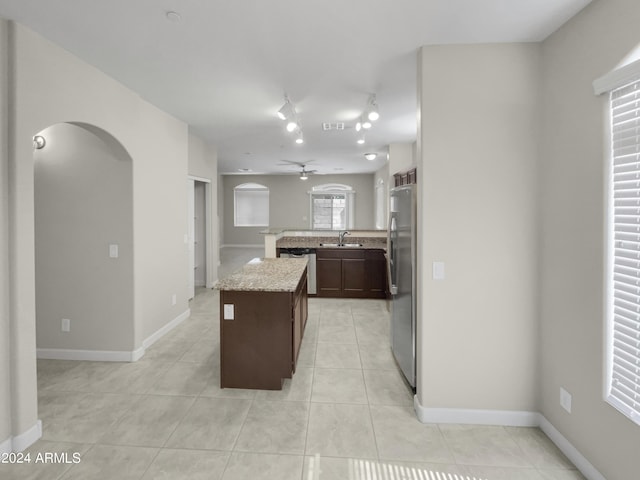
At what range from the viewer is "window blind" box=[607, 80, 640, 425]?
163 cm

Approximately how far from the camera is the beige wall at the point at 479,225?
2.35 m

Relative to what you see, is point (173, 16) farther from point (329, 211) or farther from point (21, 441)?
point (329, 211)

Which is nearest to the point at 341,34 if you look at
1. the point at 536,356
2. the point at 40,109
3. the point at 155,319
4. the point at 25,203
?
the point at 40,109

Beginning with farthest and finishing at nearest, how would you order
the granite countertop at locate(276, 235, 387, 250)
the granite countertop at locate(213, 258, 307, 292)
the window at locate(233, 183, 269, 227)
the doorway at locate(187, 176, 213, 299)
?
the window at locate(233, 183, 269, 227), the doorway at locate(187, 176, 213, 299), the granite countertop at locate(276, 235, 387, 250), the granite countertop at locate(213, 258, 307, 292)

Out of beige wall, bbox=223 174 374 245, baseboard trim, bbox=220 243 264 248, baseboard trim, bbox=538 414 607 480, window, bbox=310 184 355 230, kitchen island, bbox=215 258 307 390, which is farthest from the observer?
baseboard trim, bbox=220 243 264 248

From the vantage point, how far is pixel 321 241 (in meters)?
6.03

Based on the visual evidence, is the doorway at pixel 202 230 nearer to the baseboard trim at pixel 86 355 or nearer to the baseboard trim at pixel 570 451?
the baseboard trim at pixel 86 355

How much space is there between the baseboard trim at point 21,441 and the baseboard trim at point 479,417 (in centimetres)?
265

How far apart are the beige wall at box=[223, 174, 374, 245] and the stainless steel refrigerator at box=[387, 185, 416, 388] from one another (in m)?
7.79

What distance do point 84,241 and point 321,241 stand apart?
3.61 m

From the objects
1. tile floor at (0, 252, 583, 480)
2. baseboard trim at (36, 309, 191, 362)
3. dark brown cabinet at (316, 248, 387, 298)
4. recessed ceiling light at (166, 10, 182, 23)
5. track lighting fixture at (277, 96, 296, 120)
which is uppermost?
recessed ceiling light at (166, 10, 182, 23)

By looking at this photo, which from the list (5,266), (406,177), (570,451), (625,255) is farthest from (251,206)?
(625,255)

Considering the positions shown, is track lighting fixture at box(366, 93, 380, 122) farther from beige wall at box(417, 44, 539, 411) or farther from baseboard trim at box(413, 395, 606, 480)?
baseboard trim at box(413, 395, 606, 480)

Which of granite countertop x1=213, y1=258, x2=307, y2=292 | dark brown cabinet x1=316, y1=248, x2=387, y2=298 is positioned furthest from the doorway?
granite countertop x1=213, y1=258, x2=307, y2=292
